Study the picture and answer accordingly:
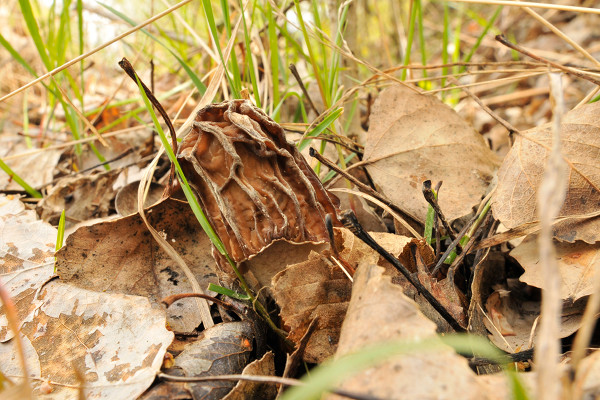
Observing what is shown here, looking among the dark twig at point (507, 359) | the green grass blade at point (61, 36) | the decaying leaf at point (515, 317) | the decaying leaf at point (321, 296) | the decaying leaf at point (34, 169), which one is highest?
the green grass blade at point (61, 36)

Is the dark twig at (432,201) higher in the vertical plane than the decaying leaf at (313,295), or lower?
higher

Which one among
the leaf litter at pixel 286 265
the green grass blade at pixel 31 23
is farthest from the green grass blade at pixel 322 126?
the green grass blade at pixel 31 23

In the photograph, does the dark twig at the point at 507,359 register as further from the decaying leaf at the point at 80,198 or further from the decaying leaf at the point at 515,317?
the decaying leaf at the point at 80,198

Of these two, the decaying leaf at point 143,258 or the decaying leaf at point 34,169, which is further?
the decaying leaf at point 34,169

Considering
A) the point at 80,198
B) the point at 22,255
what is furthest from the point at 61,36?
the point at 22,255

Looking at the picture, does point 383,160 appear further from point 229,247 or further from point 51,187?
point 51,187
